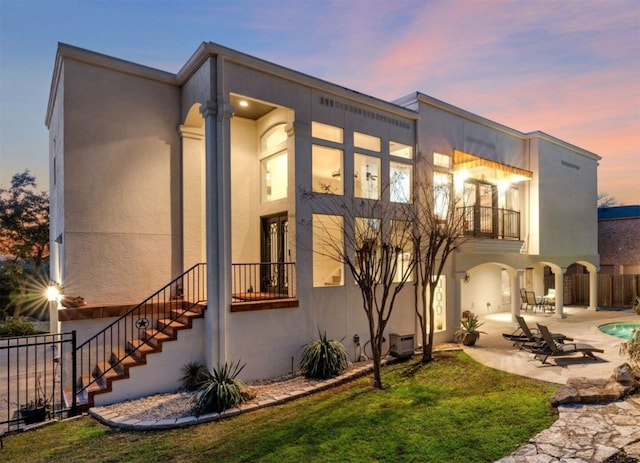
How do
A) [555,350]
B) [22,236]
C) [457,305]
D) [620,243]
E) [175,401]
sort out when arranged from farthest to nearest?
[620,243] < [22,236] < [457,305] < [555,350] < [175,401]

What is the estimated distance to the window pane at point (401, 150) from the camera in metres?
12.4

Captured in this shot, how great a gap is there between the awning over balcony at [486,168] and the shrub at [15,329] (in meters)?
19.0

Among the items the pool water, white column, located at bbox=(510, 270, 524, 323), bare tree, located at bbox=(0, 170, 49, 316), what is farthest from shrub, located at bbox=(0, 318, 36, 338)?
the pool water

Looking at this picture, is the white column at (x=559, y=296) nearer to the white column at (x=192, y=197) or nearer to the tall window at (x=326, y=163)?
the tall window at (x=326, y=163)

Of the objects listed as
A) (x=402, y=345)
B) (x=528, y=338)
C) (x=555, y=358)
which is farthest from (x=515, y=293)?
(x=402, y=345)

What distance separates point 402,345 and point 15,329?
16659mm

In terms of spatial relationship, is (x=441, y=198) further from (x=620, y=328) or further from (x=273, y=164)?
(x=620, y=328)

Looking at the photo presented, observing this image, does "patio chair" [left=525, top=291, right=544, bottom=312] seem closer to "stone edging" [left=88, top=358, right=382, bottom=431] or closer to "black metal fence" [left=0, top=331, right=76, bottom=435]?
"stone edging" [left=88, top=358, right=382, bottom=431]

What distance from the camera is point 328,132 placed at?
11609 millimetres

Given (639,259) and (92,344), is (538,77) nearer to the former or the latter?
(639,259)

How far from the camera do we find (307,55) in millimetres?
18172

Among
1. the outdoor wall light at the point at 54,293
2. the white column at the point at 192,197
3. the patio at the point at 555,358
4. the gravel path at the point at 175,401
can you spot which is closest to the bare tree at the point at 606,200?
the patio at the point at 555,358

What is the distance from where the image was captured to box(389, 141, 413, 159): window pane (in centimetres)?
1242

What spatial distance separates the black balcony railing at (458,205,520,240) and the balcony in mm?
5916
